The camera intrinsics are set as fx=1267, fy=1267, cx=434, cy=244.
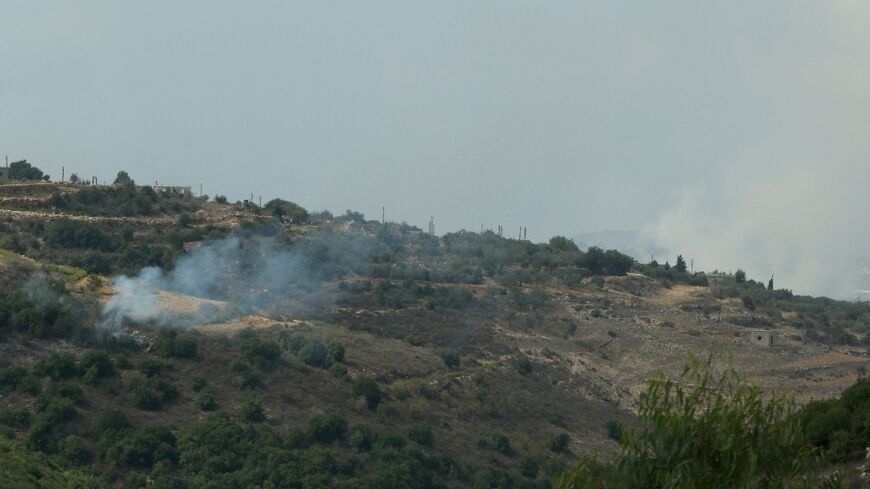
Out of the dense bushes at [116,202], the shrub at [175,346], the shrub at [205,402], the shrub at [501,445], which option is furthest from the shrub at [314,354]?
the dense bushes at [116,202]

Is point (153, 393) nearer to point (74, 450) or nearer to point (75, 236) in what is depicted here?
point (74, 450)

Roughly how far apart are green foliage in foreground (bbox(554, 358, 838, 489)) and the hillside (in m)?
28.9

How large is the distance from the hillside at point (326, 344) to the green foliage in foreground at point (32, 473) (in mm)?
1197

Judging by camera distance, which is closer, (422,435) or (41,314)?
(422,435)

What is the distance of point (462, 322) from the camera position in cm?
7144

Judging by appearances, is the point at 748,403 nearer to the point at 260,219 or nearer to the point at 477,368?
the point at 477,368

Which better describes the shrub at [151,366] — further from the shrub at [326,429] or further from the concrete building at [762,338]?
the concrete building at [762,338]

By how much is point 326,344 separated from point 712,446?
43790mm

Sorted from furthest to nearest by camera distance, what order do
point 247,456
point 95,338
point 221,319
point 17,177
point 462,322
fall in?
1. point 17,177
2. point 462,322
3. point 221,319
4. point 95,338
5. point 247,456

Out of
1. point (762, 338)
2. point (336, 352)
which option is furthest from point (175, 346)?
point (762, 338)

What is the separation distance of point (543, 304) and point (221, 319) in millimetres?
24342

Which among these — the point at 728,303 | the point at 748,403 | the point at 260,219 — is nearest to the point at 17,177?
the point at 260,219

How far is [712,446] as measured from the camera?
52.9ft

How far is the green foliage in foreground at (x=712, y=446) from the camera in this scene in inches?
622
